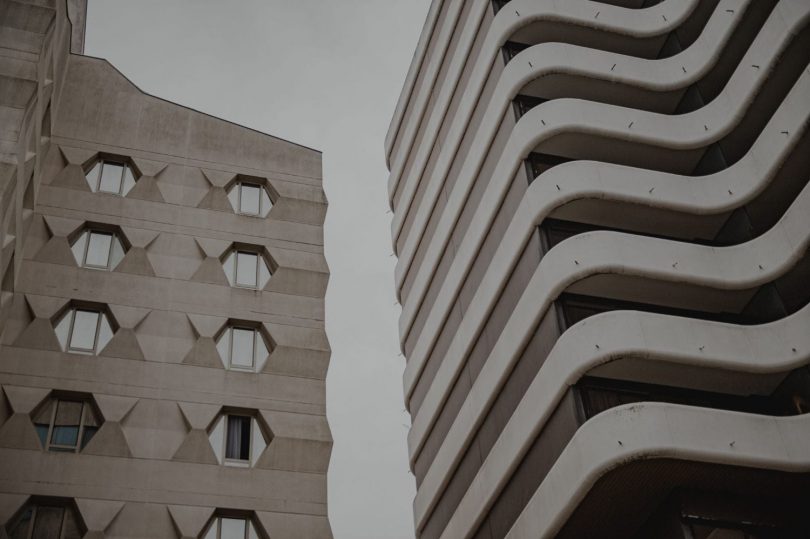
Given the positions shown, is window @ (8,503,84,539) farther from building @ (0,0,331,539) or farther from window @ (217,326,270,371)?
window @ (217,326,270,371)


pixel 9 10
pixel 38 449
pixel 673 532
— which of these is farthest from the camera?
pixel 9 10

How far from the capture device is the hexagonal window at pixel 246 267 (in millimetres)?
35000

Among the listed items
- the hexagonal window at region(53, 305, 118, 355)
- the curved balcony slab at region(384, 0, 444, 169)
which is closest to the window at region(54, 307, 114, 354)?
the hexagonal window at region(53, 305, 118, 355)

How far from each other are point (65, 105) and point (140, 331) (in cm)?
1057

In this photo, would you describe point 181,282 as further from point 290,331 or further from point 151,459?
point 151,459

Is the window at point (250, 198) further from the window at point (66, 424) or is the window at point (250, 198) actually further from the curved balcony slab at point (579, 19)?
the window at point (66, 424)

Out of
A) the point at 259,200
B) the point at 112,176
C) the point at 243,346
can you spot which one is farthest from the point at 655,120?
the point at 112,176

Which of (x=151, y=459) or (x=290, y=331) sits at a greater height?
(x=290, y=331)

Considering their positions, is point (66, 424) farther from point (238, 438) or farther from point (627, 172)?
point (627, 172)

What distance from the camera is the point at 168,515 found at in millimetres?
28547

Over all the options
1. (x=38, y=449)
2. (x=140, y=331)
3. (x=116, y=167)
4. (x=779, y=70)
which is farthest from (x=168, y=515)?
(x=779, y=70)

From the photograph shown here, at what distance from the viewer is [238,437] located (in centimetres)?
3134

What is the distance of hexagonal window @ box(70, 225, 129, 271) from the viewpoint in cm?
3334

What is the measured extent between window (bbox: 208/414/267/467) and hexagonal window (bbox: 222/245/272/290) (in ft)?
17.8
